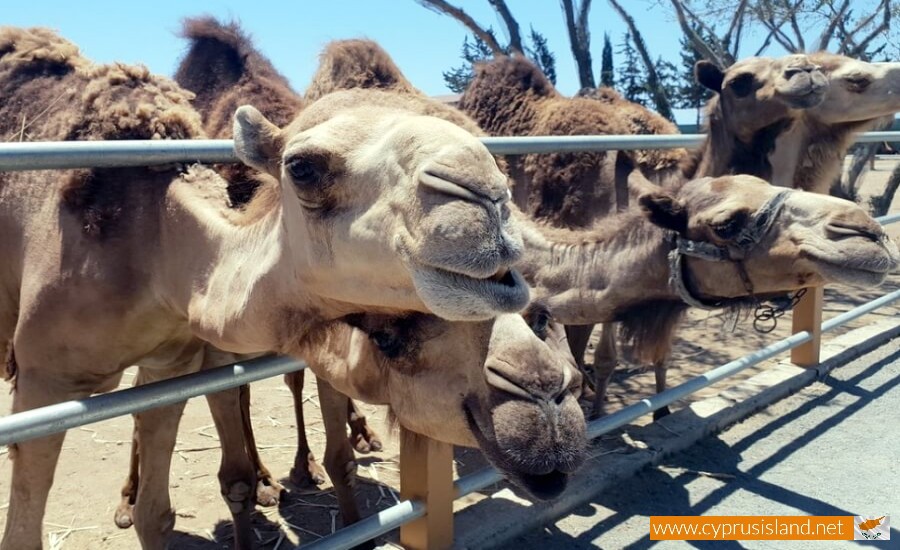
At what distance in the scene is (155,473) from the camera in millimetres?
3174

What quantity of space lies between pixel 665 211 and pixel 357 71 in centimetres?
158

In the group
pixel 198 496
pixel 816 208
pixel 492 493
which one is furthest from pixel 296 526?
pixel 816 208

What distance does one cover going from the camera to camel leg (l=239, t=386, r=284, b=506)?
4141mm

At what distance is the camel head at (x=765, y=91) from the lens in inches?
186

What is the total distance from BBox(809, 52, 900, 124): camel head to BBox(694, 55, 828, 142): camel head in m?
0.14

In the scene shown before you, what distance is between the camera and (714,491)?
4141mm

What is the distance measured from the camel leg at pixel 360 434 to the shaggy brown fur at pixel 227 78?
1929 mm

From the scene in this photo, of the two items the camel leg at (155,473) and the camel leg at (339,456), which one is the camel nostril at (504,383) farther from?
the camel leg at (339,456)

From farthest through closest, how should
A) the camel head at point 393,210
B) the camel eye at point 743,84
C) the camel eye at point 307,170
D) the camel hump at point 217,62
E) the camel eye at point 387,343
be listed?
the camel eye at point 743,84
the camel hump at point 217,62
the camel eye at point 387,343
the camel eye at point 307,170
the camel head at point 393,210

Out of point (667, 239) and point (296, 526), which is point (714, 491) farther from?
point (296, 526)

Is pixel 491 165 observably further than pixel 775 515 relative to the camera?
No

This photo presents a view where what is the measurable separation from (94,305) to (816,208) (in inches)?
108

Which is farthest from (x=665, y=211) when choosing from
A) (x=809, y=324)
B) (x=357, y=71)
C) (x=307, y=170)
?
(x=809, y=324)

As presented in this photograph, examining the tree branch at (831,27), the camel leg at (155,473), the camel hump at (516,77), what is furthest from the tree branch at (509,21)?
the camel leg at (155,473)
